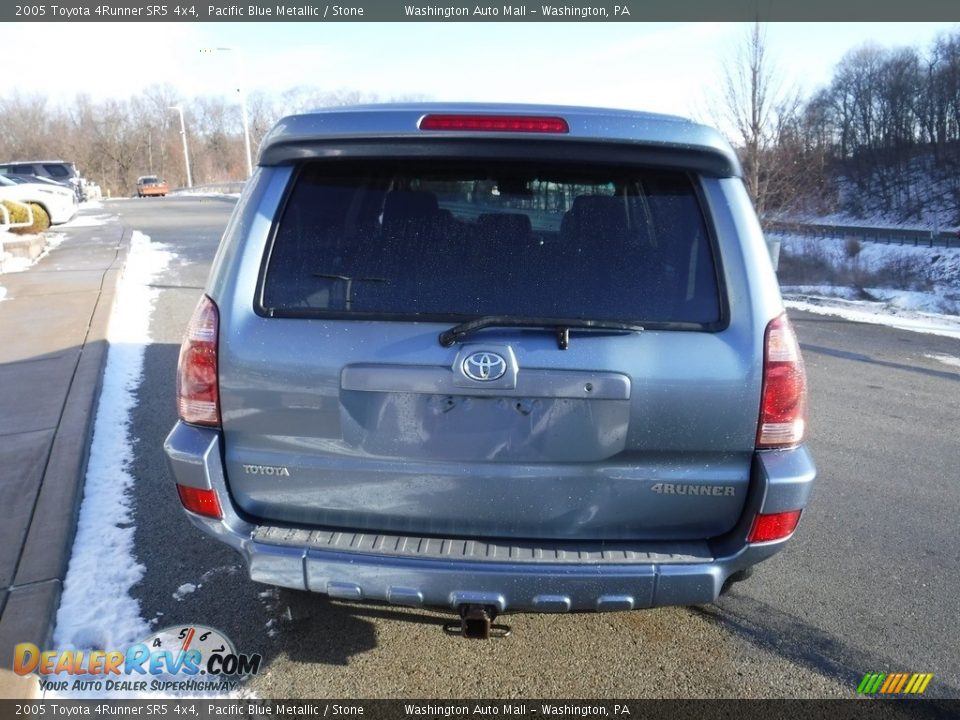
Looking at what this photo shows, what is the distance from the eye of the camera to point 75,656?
9.25 feet

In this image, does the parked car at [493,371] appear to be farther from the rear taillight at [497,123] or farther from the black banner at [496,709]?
the black banner at [496,709]

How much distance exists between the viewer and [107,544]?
367 cm

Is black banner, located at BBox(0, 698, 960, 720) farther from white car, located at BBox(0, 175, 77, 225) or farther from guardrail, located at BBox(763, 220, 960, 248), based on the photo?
guardrail, located at BBox(763, 220, 960, 248)

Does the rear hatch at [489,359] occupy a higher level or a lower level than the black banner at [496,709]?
higher

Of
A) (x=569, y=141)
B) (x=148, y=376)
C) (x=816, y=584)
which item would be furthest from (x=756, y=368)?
(x=148, y=376)

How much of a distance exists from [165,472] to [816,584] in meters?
3.67

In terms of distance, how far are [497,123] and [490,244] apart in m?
0.39

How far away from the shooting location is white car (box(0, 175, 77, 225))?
63.0 ft

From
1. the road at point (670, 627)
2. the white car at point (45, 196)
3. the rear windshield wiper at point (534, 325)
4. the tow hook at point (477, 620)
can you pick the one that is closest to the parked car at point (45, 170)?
the white car at point (45, 196)

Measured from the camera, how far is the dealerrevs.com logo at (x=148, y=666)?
107 inches

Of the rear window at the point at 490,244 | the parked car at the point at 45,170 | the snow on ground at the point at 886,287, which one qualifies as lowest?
the snow on ground at the point at 886,287

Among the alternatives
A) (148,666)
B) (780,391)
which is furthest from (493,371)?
(148,666)

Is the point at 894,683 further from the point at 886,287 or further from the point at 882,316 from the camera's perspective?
the point at 886,287

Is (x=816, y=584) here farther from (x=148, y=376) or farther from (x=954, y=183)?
(x=954, y=183)
